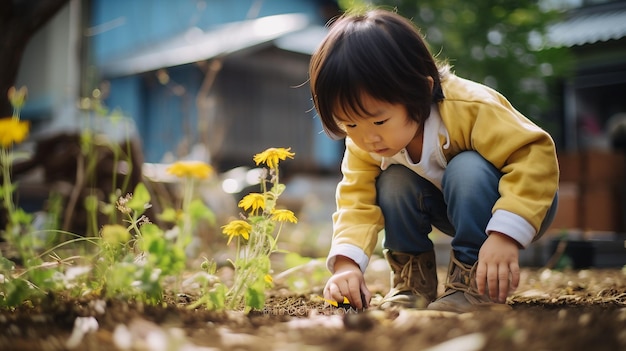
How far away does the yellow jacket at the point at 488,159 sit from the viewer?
1.62 m

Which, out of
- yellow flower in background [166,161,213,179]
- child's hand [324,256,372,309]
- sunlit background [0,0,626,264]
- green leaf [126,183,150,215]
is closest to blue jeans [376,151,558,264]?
child's hand [324,256,372,309]

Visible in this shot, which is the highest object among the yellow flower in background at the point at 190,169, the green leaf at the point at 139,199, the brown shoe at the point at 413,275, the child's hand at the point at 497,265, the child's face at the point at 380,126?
the child's face at the point at 380,126

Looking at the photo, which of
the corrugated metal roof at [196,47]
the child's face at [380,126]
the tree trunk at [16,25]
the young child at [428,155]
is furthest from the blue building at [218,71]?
the child's face at [380,126]

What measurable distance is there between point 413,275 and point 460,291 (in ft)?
1.00

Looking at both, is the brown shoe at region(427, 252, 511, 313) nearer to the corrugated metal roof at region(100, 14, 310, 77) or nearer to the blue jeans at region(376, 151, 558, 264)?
the blue jeans at region(376, 151, 558, 264)

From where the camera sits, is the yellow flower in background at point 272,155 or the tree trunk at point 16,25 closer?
the yellow flower in background at point 272,155

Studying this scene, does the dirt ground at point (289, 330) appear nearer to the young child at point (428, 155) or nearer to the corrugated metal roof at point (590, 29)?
the young child at point (428, 155)

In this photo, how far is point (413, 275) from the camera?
2.02 meters

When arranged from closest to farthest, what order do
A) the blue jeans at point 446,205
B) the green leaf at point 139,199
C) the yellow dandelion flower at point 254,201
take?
the green leaf at point 139,199 < the yellow dandelion flower at point 254,201 < the blue jeans at point 446,205

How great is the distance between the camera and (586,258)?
354 cm

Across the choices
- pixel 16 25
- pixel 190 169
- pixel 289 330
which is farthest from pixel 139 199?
pixel 16 25

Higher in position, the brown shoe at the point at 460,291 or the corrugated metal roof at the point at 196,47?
the corrugated metal roof at the point at 196,47

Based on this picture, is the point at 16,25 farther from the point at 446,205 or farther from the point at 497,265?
the point at 497,265

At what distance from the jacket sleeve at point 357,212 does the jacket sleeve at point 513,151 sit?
0.31m
